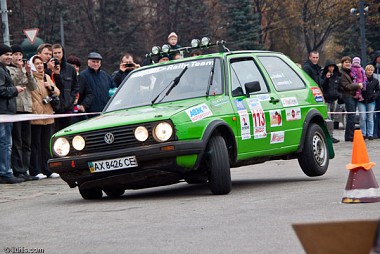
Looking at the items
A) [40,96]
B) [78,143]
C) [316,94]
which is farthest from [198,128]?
[40,96]

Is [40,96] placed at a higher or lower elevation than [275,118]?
higher

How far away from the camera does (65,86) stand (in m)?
16.0

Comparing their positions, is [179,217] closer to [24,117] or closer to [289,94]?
[289,94]

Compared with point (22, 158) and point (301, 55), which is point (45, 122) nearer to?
point (22, 158)

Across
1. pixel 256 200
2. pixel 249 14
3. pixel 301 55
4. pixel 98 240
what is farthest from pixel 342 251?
pixel 301 55

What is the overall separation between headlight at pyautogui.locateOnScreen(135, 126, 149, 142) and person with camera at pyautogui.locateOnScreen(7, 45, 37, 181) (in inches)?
194

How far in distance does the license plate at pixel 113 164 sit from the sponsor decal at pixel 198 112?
788 millimetres

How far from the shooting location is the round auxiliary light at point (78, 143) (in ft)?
34.5

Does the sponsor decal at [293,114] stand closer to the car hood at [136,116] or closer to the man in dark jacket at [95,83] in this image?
the car hood at [136,116]

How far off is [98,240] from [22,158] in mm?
8063

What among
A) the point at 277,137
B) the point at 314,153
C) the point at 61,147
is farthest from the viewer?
the point at 314,153

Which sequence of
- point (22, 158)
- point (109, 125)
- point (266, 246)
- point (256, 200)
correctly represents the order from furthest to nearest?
point (22, 158)
point (109, 125)
point (256, 200)
point (266, 246)

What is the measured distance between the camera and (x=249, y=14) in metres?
67.2

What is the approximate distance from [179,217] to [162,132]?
6.44 ft
